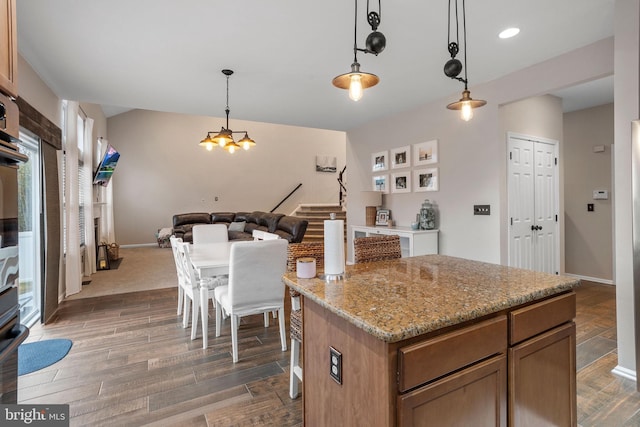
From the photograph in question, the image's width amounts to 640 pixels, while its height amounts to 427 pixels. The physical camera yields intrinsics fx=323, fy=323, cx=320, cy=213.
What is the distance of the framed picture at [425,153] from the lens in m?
4.36

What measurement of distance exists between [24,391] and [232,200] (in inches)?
327

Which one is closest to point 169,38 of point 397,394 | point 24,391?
point 24,391

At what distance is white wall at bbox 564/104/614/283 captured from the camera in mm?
4691

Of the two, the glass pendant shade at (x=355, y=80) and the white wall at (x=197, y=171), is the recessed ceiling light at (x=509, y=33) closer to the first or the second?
the glass pendant shade at (x=355, y=80)

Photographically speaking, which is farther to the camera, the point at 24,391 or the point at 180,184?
the point at 180,184

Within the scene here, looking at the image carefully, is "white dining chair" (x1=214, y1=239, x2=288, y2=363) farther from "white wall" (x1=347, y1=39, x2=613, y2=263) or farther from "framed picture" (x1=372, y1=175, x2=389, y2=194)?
"framed picture" (x1=372, y1=175, x2=389, y2=194)

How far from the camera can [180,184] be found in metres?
9.70

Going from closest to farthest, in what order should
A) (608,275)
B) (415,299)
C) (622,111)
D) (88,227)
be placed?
(415,299) → (622,111) → (608,275) → (88,227)

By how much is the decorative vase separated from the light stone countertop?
7.93 ft

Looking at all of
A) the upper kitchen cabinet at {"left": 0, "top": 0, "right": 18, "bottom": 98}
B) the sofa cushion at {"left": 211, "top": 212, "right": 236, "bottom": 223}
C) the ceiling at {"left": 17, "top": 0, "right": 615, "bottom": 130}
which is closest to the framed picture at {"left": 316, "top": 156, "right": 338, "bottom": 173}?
the sofa cushion at {"left": 211, "top": 212, "right": 236, "bottom": 223}

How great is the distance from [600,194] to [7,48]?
21.1 feet

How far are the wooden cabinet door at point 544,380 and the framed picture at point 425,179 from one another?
9.84ft

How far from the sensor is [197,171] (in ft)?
32.4

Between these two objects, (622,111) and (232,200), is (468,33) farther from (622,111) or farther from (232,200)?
(232,200)
